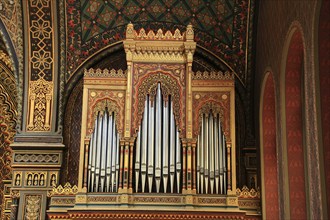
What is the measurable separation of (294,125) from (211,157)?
244 cm

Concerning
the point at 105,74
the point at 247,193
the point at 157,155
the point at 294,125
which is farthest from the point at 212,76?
the point at 294,125

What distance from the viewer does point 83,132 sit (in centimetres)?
1216

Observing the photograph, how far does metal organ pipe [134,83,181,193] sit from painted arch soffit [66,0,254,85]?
2.10m

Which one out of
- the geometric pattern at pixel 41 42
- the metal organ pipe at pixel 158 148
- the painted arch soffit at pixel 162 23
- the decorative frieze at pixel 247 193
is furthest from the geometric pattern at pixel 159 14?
the decorative frieze at pixel 247 193

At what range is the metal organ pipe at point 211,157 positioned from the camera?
1186cm

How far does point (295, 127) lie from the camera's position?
998cm

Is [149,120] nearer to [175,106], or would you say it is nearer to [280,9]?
[175,106]

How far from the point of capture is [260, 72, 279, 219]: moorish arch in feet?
38.5

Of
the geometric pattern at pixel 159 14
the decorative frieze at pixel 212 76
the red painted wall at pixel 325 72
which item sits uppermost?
the geometric pattern at pixel 159 14

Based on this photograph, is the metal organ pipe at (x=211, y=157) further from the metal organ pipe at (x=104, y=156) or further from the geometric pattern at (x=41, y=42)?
the geometric pattern at (x=41, y=42)

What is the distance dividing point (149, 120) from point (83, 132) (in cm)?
129

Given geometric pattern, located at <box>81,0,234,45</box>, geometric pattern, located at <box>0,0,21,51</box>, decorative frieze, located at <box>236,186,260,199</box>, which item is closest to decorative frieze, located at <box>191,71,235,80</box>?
geometric pattern, located at <box>81,0,234,45</box>

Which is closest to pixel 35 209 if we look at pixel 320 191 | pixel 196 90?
pixel 196 90

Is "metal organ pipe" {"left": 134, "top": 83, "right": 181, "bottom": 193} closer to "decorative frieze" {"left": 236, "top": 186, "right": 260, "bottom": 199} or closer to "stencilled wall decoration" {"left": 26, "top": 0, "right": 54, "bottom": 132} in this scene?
"decorative frieze" {"left": 236, "top": 186, "right": 260, "bottom": 199}
